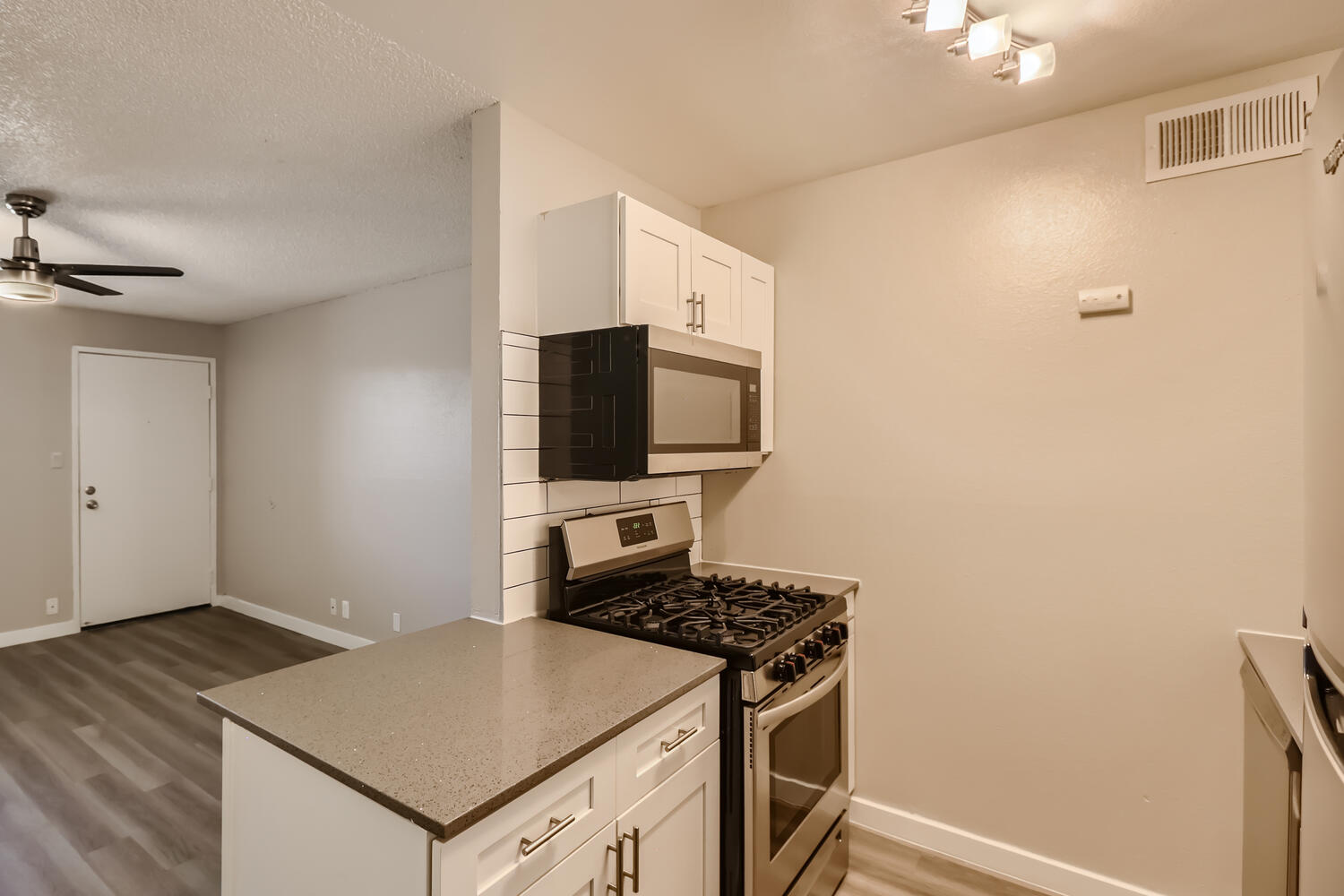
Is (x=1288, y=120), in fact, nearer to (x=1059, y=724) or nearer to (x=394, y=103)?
(x=1059, y=724)

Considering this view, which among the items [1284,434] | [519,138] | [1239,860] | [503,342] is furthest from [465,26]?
[1239,860]

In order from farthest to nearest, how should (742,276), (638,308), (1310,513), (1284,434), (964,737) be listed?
(742,276)
(964,737)
(638,308)
(1284,434)
(1310,513)

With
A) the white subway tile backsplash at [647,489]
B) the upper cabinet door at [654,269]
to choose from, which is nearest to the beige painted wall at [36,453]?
the white subway tile backsplash at [647,489]

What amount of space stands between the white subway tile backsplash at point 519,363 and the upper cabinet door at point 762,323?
2.67 ft

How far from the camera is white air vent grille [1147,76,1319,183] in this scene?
164cm

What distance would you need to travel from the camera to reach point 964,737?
2107 mm

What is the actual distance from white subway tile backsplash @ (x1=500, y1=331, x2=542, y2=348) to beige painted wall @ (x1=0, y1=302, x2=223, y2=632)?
4685 millimetres

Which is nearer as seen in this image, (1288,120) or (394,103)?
(1288,120)

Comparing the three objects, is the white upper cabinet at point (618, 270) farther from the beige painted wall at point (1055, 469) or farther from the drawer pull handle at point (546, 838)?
the drawer pull handle at point (546, 838)

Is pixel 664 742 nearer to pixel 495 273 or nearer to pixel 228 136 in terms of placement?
pixel 495 273

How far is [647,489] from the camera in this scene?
2430 millimetres

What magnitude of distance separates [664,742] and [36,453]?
214 inches

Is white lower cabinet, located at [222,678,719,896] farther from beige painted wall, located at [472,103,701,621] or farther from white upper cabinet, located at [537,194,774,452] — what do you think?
white upper cabinet, located at [537,194,774,452]

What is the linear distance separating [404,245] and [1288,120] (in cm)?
343
